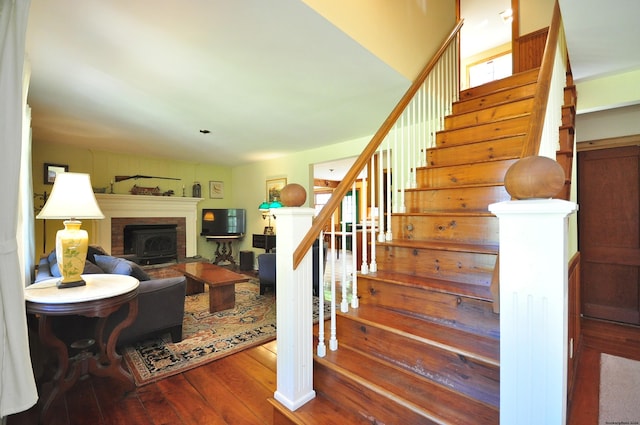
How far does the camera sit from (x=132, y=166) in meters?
5.62

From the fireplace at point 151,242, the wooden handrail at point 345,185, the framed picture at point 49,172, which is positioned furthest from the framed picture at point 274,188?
the wooden handrail at point 345,185

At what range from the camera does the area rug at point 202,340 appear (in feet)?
7.29

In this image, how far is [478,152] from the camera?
2.55m

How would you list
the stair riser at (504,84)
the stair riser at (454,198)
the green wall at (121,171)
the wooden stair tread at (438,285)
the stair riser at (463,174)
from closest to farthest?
the wooden stair tread at (438,285)
the stair riser at (454,198)
the stair riser at (463,174)
the stair riser at (504,84)
the green wall at (121,171)

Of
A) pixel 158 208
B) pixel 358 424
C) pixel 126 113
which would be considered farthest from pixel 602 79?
pixel 158 208

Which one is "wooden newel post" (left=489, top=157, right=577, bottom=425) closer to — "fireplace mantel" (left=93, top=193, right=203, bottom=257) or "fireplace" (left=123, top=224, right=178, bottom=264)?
"fireplace mantel" (left=93, top=193, right=203, bottom=257)

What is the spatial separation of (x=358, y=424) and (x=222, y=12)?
235 cm

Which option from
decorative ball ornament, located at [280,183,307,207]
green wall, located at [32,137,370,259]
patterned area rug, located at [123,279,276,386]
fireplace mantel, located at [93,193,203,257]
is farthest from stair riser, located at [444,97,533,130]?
fireplace mantel, located at [93,193,203,257]

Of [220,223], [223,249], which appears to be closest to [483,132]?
[220,223]

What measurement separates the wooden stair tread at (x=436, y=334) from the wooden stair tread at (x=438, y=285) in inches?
7.3

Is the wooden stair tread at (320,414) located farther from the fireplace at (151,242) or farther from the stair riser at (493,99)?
the fireplace at (151,242)

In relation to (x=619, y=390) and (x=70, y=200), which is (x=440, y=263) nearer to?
(x=619, y=390)

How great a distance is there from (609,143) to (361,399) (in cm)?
371

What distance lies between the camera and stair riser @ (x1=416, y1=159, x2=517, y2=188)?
2.23m
